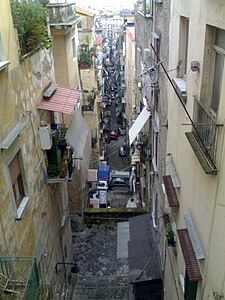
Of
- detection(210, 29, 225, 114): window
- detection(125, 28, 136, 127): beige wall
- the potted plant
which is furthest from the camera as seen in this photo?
detection(125, 28, 136, 127): beige wall

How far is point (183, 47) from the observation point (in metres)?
8.85

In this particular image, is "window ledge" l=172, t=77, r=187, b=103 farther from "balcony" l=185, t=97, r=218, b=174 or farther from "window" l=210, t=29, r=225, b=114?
"window" l=210, t=29, r=225, b=114

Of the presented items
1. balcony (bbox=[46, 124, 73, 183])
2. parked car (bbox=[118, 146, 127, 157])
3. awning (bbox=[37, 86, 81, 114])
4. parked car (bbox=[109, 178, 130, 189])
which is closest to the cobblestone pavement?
balcony (bbox=[46, 124, 73, 183])

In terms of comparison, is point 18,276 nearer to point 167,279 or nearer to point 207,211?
point 207,211

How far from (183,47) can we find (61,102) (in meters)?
4.47

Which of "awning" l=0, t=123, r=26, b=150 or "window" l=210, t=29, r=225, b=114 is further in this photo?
"awning" l=0, t=123, r=26, b=150

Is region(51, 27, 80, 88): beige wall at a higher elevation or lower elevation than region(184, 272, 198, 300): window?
higher

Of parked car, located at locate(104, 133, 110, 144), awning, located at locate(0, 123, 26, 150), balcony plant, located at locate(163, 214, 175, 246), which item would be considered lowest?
parked car, located at locate(104, 133, 110, 144)

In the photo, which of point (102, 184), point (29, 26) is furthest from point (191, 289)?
point (102, 184)

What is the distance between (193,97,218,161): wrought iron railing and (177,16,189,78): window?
2379 millimetres

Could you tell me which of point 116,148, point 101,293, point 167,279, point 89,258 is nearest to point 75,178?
point 89,258

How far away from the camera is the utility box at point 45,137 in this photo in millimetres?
10594

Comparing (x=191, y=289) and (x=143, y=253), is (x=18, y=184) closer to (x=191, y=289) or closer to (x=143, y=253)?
(x=191, y=289)

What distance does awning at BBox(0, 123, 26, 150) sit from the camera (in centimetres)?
728
